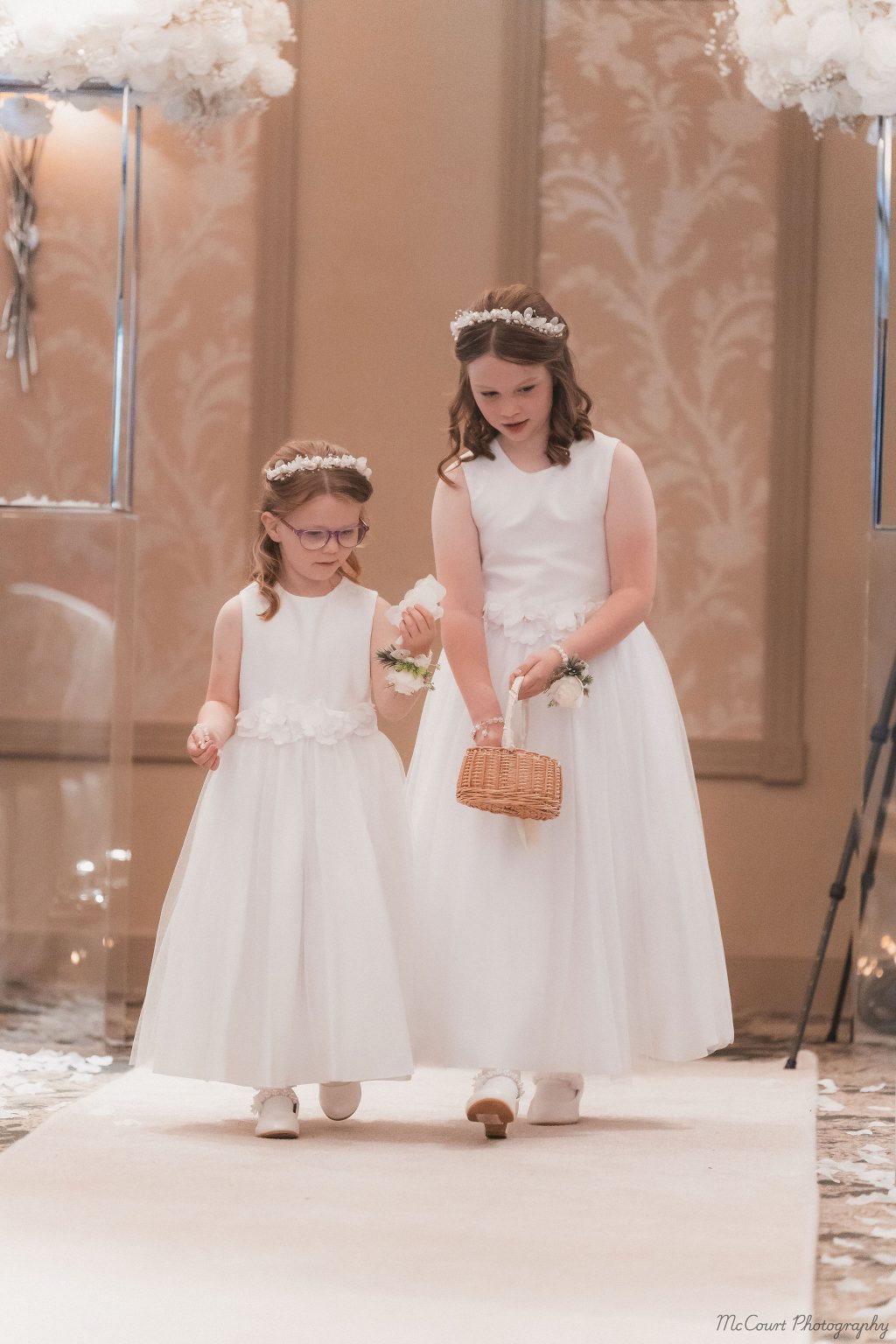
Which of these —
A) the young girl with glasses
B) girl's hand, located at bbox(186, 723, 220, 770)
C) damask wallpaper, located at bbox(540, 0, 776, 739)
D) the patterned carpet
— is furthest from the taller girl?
damask wallpaper, located at bbox(540, 0, 776, 739)

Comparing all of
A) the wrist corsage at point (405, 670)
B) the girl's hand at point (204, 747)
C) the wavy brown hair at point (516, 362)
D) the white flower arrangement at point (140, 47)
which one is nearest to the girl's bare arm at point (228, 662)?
the girl's hand at point (204, 747)

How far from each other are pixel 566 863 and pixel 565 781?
173 mm

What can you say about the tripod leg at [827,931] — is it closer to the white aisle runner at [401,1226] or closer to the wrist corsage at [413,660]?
the white aisle runner at [401,1226]

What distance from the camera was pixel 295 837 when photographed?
10.7 ft

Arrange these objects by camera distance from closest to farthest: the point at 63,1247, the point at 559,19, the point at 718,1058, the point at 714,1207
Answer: the point at 63,1247, the point at 714,1207, the point at 718,1058, the point at 559,19

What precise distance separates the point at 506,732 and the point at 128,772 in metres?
1.62

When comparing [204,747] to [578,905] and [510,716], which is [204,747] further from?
[578,905]

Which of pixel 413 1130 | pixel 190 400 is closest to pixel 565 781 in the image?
pixel 413 1130

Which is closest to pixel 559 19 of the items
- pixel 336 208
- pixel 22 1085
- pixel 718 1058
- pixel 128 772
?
pixel 336 208

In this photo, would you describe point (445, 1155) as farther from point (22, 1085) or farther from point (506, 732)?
point (22, 1085)

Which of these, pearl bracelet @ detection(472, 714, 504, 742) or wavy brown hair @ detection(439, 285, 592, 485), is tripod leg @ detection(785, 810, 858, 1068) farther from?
wavy brown hair @ detection(439, 285, 592, 485)

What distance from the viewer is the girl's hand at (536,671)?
10.7 ft

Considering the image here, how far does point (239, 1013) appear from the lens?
3.21 meters

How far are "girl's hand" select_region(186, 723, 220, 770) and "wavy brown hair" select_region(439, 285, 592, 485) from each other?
2.70ft
